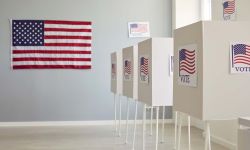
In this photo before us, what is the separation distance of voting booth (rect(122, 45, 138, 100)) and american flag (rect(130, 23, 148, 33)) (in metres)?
2.23

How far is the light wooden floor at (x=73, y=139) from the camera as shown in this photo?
4.35m

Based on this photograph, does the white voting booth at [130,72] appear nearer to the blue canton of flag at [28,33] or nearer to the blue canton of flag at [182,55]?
the blue canton of flag at [182,55]

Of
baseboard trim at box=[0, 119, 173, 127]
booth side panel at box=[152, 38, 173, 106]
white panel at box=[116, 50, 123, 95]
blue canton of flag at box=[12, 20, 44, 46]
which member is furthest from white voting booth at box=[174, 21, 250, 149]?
blue canton of flag at box=[12, 20, 44, 46]

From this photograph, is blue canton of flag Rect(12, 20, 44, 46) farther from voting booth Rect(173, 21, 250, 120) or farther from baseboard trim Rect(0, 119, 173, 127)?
voting booth Rect(173, 21, 250, 120)

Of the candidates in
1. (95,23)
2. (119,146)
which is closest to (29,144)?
(119,146)

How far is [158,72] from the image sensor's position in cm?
323

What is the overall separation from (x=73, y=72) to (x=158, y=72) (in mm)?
3321

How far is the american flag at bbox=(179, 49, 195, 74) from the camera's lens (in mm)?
2133

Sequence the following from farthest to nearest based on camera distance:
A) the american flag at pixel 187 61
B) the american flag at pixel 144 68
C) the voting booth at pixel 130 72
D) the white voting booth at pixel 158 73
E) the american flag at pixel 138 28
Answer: the american flag at pixel 138 28 < the voting booth at pixel 130 72 < the american flag at pixel 144 68 < the white voting booth at pixel 158 73 < the american flag at pixel 187 61

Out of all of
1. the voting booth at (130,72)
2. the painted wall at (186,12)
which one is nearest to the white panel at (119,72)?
the voting booth at (130,72)

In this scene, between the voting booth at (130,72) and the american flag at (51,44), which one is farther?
the american flag at (51,44)

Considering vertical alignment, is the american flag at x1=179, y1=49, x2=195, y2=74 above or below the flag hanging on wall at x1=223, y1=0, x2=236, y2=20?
below

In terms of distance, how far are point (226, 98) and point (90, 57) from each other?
14.8 feet

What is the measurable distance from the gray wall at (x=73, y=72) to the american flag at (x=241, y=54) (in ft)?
14.5
